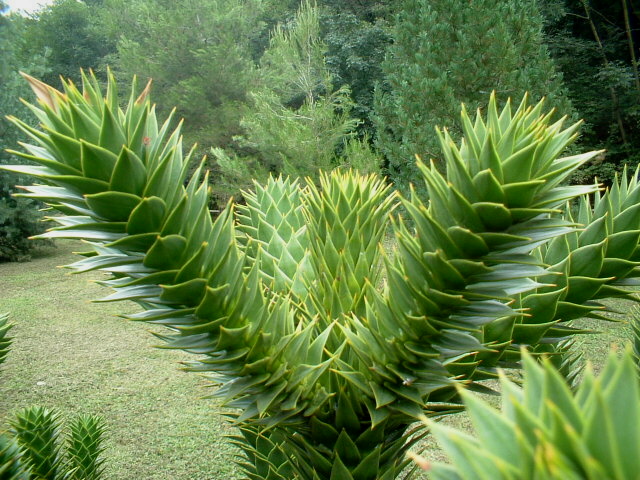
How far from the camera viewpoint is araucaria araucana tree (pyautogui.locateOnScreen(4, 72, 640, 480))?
2.27 ft

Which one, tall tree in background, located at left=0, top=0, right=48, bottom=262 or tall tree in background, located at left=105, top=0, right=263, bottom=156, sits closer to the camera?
tall tree in background, located at left=0, top=0, right=48, bottom=262

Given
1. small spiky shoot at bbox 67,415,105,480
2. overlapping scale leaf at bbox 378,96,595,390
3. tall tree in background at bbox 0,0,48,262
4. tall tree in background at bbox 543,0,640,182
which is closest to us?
overlapping scale leaf at bbox 378,96,595,390

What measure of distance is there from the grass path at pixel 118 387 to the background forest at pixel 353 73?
3.30 metres

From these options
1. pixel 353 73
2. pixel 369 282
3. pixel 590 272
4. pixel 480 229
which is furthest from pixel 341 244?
pixel 353 73

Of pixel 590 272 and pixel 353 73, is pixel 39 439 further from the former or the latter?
pixel 353 73

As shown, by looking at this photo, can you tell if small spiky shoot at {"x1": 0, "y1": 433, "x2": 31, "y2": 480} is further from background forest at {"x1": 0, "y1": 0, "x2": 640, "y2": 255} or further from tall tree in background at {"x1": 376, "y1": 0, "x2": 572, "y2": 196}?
tall tree in background at {"x1": 376, "y1": 0, "x2": 572, "y2": 196}

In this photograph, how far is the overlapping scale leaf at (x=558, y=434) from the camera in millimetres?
307

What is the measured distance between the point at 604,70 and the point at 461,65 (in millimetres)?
5115

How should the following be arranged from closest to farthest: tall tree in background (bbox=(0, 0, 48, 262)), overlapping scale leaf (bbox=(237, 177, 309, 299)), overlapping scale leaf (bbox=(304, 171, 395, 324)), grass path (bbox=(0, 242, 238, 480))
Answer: overlapping scale leaf (bbox=(304, 171, 395, 324)), overlapping scale leaf (bbox=(237, 177, 309, 299)), grass path (bbox=(0, 242, 238, 480)), tall tree in background (bbox=(0, 0, 48, 262))

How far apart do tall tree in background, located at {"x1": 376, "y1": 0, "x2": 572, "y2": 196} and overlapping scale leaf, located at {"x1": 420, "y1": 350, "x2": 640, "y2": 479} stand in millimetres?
7882

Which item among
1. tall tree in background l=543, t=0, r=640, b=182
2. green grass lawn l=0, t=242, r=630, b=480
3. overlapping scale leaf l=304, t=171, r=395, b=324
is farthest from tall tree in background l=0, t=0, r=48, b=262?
tall tree in background l=543, t=0, r=640, b=182

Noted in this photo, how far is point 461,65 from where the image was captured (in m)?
7.81

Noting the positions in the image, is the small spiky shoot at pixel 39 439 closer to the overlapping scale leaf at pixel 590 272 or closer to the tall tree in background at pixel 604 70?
the overlapping scale leaf at pixel 590 272

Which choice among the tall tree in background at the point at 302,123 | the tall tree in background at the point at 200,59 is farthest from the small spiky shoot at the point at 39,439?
the tall tree in background at the point at 200,59
